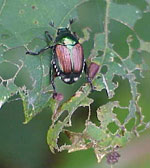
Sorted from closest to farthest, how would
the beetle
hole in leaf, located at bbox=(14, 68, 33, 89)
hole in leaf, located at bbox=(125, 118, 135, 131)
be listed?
hole in leaf, located at bbox=(14, 68, 33, 89) < the beetle < hole in leaf, located at bbox=(125, 118, 135, 131)

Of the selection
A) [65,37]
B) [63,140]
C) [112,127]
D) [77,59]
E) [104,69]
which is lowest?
[63,140]

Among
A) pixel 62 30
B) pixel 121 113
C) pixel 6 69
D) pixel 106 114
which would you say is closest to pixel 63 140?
pixel 106 114

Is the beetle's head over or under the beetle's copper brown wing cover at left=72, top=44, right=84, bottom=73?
over

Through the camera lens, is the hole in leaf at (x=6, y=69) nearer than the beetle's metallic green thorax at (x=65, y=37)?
Yes

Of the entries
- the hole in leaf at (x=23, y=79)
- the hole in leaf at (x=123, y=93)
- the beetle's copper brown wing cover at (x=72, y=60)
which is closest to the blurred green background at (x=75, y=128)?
the hole in leaf at (x=123, y=93)

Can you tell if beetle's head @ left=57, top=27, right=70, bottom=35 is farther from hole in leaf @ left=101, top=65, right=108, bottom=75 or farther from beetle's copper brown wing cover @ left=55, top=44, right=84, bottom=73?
hole in leaf @ left=101, top=65, right=108, bottom=75

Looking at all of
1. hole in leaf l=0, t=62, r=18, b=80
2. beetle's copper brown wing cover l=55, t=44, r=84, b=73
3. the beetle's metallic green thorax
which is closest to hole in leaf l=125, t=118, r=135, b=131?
beetle's copper brown wing cover l=55, t=44, r=84, b=73

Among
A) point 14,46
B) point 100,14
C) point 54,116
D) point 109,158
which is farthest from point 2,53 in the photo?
point 109,158

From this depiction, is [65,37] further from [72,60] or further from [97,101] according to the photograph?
[97,101]

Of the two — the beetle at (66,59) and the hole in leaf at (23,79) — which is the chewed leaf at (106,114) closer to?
the beetle at (66,59)
